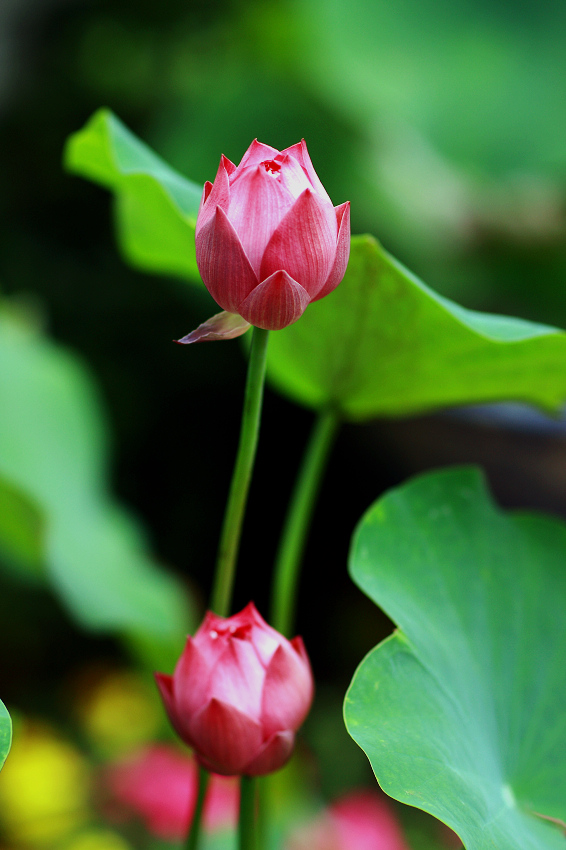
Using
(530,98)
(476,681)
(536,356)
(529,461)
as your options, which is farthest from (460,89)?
(476,681)

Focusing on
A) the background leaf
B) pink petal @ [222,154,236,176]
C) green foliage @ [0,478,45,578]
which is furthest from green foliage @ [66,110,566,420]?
green foliage @ [0,478,45,578]

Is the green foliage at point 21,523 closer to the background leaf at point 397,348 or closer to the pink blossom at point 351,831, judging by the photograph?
the background leaf at point 397,348

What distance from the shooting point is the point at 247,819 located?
0.33 metres

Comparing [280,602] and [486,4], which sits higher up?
[486,4]

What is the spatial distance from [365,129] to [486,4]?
0.97 feet

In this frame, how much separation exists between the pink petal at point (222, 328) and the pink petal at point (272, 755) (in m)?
0.15

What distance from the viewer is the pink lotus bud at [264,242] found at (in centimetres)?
25

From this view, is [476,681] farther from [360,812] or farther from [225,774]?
[360,812]

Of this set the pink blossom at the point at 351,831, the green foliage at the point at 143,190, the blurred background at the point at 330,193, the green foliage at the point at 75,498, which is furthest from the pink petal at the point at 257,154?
the blurred background at the point at 330,193

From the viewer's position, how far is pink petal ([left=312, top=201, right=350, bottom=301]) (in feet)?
0.86

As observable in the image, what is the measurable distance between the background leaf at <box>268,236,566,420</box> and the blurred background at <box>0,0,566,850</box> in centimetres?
77

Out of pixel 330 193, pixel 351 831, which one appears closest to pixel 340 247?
pixel 351 831

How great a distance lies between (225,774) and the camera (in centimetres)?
31

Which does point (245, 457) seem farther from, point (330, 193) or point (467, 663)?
point (330, 193)
